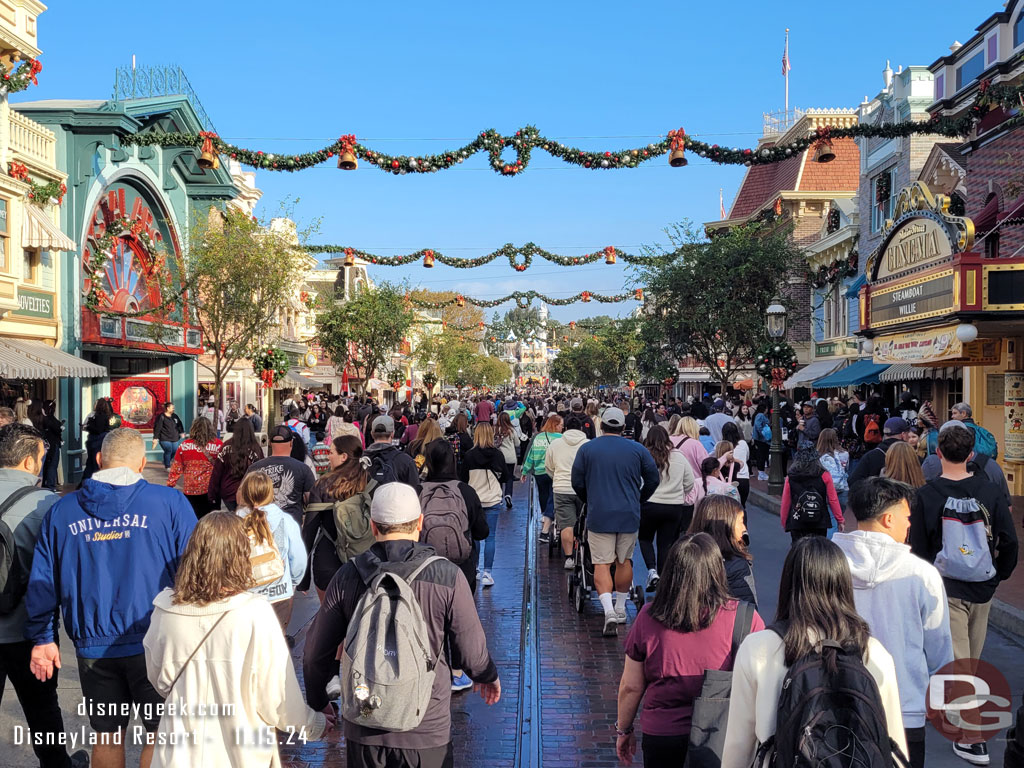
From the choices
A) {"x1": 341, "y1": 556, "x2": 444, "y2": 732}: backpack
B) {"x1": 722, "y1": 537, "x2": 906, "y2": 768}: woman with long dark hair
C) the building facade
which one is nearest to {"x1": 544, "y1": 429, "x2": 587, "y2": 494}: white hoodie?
{"x1": 341, "y1": 556, "x2": 444, "y2": 732}: backpack

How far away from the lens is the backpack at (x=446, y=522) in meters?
5.99

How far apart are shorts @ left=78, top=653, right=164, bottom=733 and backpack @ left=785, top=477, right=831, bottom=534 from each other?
5.30 m

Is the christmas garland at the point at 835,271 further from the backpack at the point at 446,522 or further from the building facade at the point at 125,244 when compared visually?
the backpack at the point at 446,522

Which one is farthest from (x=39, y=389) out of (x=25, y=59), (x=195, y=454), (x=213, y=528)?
(x=213, y=528)

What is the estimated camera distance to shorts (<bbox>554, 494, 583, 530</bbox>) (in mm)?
8961

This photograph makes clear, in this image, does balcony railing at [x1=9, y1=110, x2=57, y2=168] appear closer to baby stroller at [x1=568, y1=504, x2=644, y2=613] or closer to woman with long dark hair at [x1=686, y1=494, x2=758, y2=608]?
baby stroller at [x1=568, y1=504, x2=644, y2=613]

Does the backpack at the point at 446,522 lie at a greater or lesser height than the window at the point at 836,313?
→ lesser

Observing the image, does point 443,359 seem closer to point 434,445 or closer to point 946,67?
point 946,67

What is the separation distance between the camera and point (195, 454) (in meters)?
8.62

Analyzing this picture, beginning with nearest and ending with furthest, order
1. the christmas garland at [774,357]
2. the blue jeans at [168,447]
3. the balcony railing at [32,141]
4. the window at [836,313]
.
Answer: the blue jeans at [168,447]
the balcony railing at [32,141]
the christmas garland at [774,357]
the window at [836,313]

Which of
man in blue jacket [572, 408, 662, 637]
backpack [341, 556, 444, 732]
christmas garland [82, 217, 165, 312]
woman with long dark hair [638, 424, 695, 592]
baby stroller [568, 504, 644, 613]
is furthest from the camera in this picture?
christmas garland [82, 217, 165, 312]

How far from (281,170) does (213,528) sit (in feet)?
42.2

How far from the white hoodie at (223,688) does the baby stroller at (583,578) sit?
5057 millimetres

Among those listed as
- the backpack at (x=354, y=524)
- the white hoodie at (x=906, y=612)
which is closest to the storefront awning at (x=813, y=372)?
the backpack at (x=354, y=524)
